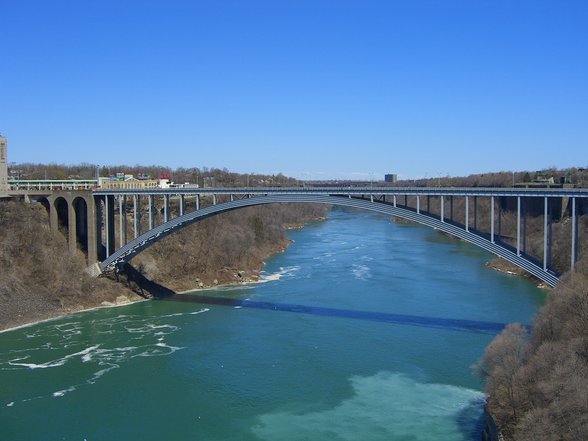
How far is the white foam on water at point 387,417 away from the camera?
34.0ft

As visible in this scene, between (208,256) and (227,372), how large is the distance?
11.5 m

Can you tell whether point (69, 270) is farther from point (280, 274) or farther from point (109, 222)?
point (280, 274)

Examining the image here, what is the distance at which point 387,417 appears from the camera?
36.2 feet

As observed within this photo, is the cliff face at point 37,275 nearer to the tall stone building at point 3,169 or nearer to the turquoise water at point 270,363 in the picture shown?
the turquoise water at point 270,363

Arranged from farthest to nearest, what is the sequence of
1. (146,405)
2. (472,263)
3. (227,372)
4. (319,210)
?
(319,210) < (472,263) < (227,372) < (146,405)

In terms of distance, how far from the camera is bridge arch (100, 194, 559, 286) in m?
13.7

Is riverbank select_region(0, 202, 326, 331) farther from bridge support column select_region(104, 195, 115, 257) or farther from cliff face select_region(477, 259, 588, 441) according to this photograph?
cliff face select_region(477, 259, 588, 441)

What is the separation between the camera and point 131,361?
1430 cm

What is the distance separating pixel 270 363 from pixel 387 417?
360cm

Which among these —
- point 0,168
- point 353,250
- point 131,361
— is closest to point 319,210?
point 353,250

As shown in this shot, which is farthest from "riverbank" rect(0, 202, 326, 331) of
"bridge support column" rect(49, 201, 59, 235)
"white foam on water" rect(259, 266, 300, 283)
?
"white foam on water" rect(259, 266, 300, 283)

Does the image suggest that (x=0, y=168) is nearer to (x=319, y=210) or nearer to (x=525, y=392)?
(x=525, y=392)

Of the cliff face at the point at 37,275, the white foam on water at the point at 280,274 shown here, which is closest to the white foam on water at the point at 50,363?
the cliff face at the point at 37,275

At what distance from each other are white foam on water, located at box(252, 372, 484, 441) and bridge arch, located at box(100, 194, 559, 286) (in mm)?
3332
